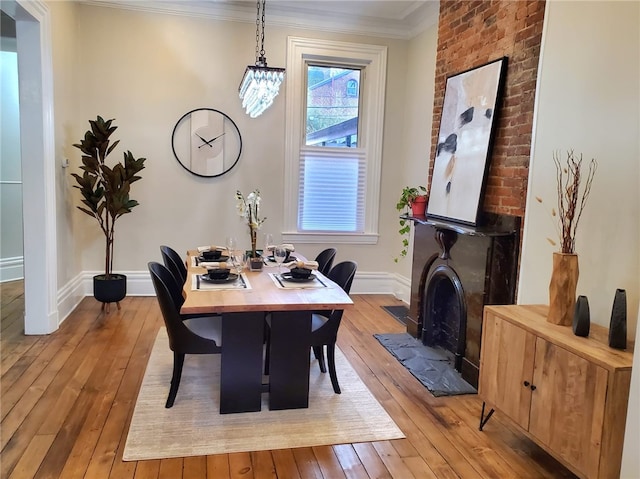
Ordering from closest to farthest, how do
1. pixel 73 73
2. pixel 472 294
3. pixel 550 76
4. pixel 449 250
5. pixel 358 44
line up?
pixel 550 76 → pixel 472 294 → pixel 449 250 → pixel 73 73 → pixel 358 44

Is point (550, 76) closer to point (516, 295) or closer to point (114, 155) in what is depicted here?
point (516, 295)

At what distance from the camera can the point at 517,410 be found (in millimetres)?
2434

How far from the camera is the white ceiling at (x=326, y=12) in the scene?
16.0 feet

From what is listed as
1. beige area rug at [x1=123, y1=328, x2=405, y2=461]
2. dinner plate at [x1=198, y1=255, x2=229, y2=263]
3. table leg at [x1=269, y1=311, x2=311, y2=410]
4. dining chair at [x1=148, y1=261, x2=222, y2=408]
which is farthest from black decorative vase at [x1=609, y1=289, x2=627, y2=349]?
dinner plate at [x1=198, y1=255, x2=229, y2=263]

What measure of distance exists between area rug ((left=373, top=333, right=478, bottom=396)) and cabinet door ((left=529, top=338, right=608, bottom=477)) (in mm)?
896

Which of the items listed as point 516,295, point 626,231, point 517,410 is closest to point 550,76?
point 626,231

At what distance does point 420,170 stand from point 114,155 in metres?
3.33

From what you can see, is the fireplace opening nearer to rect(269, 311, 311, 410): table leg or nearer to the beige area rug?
the beige area rug

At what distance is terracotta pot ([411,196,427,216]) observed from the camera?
4.26 metres

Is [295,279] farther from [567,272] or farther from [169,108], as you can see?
[169,108]

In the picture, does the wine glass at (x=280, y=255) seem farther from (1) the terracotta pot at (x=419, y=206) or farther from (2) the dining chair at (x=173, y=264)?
(1) the terracotta pot at (x=419, y=206)

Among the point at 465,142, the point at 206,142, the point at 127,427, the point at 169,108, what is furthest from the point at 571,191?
the point at 169,108

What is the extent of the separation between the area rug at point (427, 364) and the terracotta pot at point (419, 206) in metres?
1.13

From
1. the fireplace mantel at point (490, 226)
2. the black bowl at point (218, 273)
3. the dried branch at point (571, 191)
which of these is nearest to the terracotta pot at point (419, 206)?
the fireplace mantel at point (490, 226)
